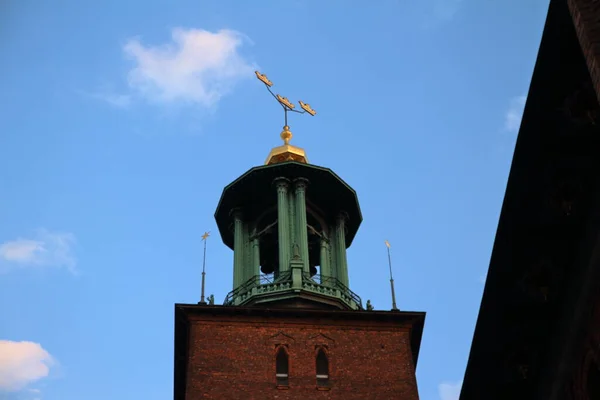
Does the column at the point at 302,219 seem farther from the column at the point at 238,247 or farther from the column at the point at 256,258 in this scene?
the column at the point at 238,247

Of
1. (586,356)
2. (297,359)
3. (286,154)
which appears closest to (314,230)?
(286,154)

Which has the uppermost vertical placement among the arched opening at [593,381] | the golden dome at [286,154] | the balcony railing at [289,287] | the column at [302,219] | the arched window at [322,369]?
the golden dome at [286,154]

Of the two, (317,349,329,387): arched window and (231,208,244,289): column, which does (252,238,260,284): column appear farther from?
(317,349,329,387): arched window

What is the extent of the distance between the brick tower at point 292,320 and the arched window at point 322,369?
0.03m

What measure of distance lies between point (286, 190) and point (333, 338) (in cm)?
727

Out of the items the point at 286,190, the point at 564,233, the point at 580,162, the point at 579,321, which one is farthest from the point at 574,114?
the point at 286,190

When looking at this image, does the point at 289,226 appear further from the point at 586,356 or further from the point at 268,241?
the point at 586,356

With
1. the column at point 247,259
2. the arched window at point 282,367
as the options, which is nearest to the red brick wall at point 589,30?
the arched window at point 282,367

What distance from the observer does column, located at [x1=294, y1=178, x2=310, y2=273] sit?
35656 millimetres

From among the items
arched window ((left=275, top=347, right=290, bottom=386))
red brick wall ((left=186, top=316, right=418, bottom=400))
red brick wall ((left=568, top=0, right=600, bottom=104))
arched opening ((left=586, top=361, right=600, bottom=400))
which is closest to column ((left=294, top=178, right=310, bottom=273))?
red brick wall ((left=186, top=316, right=418, bottom=400))

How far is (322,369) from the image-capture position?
3162 cm

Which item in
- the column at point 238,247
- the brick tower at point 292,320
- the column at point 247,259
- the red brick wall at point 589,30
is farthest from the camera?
the column at point 238,247

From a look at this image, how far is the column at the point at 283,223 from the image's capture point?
116 feet

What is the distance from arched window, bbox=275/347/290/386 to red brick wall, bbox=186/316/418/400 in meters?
0.19
